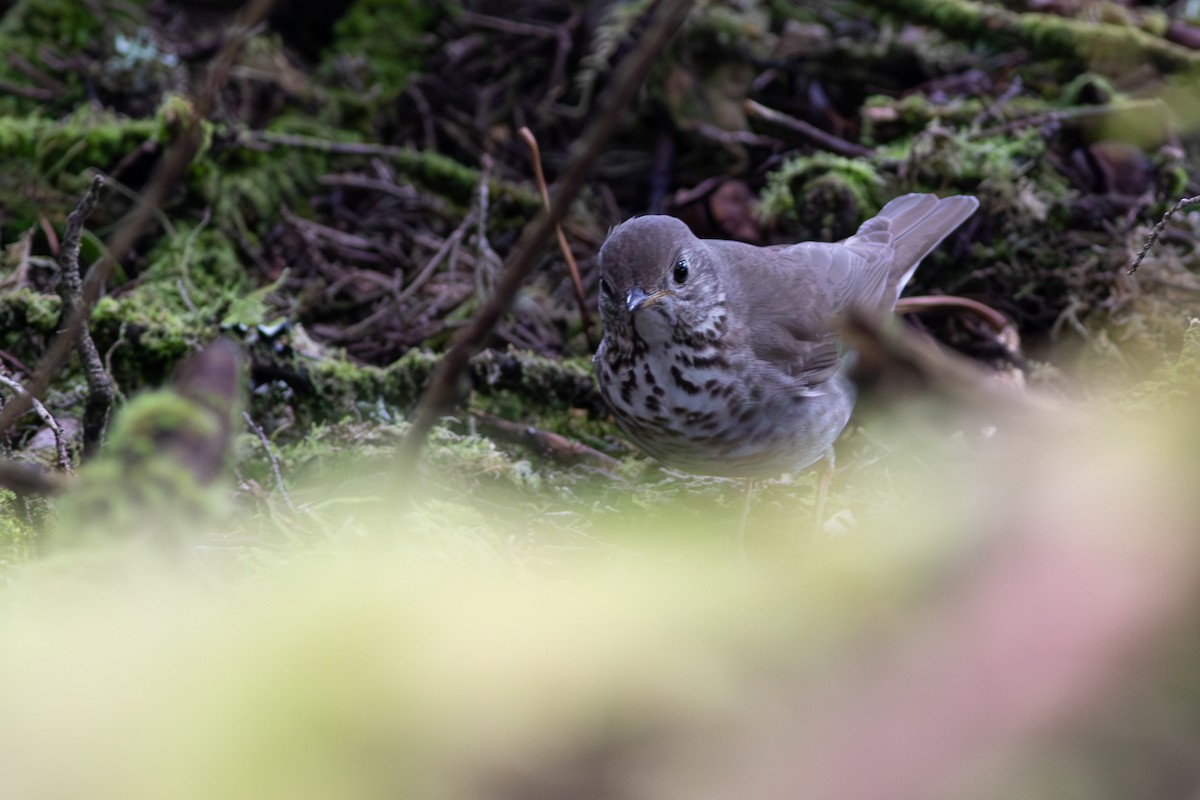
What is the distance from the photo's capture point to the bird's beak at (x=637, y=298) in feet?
9.84

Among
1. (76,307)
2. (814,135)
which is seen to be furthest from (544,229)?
(814,135)

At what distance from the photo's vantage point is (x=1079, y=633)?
28.3 inches

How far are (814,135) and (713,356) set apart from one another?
8.24 feet

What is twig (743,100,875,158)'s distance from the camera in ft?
16.8

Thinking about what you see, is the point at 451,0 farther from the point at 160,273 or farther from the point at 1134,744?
the point at 1134,744

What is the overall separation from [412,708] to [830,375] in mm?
2872

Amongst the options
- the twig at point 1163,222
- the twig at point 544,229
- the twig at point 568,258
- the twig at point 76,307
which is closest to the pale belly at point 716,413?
the twig at point 568,258

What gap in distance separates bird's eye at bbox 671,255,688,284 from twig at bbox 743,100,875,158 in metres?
2.30

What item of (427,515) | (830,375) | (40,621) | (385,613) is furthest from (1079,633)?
(830,375)

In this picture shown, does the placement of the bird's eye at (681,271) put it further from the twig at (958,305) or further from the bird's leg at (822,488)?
the twig at (958,305)

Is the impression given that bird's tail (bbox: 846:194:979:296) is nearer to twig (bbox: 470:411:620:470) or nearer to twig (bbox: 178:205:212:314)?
twig (bbox: 470:411:620:470)

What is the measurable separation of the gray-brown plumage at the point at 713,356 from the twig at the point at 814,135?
1.79 meters

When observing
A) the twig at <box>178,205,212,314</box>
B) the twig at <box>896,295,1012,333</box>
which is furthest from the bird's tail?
the twig at <box>178,205,212,314</box>

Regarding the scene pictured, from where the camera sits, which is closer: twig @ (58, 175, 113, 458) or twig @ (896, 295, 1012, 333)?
twig @ (58, 175, 113, 458)
